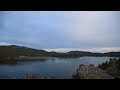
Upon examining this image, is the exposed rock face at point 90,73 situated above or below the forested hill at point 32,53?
below

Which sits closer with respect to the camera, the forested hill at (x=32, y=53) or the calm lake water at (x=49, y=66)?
the calm lake water at (x=49, y=66)

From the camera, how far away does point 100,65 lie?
2.27 meters

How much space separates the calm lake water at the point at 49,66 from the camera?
2096mm

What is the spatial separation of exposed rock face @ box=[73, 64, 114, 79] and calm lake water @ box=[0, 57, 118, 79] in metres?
0.06

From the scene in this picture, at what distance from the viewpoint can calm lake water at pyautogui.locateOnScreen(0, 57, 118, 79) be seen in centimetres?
210

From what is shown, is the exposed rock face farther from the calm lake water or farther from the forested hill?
the forested hill

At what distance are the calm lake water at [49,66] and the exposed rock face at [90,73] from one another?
0.06 m

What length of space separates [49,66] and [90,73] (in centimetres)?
49

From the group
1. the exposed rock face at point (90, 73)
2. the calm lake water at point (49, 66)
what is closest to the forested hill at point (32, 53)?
the calm lake water at point (49, 66)

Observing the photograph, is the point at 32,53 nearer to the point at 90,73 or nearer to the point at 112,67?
the point at 90,73

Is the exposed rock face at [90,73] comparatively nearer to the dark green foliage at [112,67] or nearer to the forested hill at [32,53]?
the dark green foliage at [112,67]
